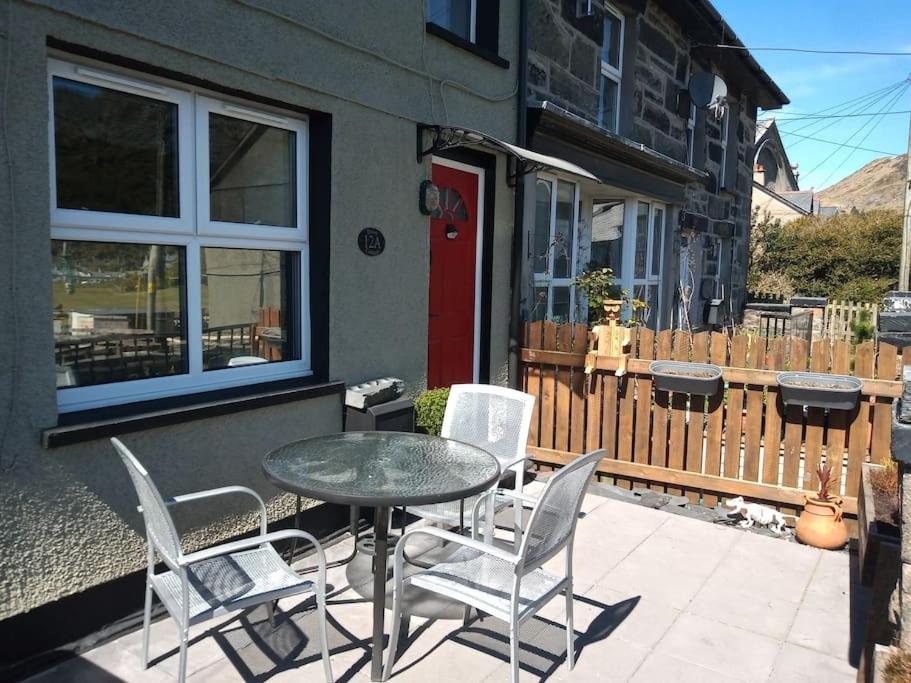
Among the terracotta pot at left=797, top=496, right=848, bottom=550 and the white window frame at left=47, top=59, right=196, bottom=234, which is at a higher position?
the white window frame at left=47, top=59, right=196, bottom=234

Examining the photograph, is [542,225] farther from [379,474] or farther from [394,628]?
[394,628]

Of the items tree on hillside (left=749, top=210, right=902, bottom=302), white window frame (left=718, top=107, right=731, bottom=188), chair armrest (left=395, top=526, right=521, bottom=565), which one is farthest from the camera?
tree on hillside (left=749, top=210, right=902, bottom=302)

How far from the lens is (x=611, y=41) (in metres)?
7.77

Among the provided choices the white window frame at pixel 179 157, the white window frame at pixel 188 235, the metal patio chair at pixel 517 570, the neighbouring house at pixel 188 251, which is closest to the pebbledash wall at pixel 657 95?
the neighbouring house at pixel 188 251

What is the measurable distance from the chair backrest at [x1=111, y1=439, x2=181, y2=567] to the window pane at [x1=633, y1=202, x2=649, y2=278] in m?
7.21

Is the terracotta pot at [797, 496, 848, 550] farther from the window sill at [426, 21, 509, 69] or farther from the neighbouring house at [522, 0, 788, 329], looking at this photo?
the window sill at [426, 21, 509, 69]

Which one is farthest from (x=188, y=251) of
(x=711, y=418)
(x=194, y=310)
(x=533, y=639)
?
(x=711, y=418)

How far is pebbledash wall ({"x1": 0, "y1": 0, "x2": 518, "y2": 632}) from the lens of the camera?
8.58 feet

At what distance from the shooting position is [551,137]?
607cm

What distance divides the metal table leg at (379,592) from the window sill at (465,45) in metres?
→ 3.46

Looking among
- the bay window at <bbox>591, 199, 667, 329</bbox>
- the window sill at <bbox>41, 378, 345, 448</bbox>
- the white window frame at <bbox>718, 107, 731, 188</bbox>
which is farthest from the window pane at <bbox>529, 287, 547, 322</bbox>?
the white window frame at <bbox>718, 107, 731, 188</bbox>

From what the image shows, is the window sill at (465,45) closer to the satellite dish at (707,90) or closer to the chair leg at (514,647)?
the chair leg at (514,647)

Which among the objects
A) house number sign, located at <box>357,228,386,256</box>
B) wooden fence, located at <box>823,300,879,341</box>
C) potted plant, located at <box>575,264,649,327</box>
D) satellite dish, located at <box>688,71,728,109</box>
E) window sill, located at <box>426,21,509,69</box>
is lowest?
wooden fence, located at <box>823,300,879,341</box>

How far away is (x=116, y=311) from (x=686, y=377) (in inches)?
147
